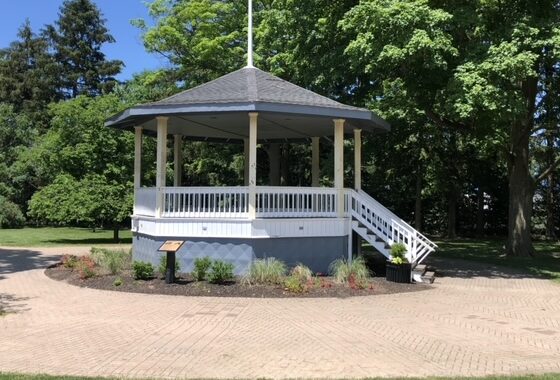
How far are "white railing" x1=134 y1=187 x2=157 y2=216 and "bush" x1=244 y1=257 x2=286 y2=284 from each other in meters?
3.49

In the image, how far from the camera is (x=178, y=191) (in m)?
13.7

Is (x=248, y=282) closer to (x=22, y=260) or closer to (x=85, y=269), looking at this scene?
(x=85, y=269)

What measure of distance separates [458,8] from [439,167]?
17.4 meters

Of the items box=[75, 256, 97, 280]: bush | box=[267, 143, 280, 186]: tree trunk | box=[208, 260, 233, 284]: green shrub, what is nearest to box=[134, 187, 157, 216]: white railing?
box=[75, 256, 97, 280]: bush

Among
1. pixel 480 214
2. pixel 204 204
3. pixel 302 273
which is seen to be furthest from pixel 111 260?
pixel 480 214

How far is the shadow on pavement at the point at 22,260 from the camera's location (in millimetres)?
15641

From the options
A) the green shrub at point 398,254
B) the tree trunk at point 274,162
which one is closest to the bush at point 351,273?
the green shrub at point 398,254

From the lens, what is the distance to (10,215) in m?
38.7

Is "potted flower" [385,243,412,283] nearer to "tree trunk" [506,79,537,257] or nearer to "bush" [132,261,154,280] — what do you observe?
"bush" [132,261,154,280]

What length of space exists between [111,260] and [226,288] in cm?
384

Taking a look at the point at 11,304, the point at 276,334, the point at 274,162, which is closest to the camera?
the point at 276,334

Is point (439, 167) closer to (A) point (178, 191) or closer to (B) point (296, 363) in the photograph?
(A) point (178, 191)

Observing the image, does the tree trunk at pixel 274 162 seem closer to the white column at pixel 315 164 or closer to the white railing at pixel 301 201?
Result: the white column at pixel 315 164

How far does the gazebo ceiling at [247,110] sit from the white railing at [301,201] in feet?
6.15
